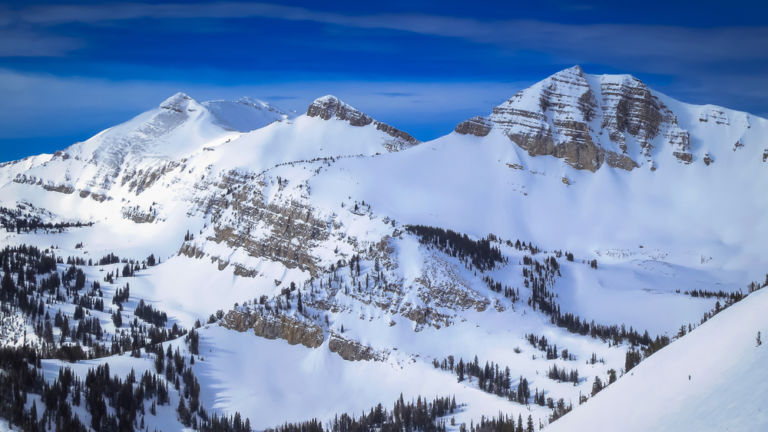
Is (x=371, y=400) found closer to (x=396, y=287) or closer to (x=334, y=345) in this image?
(x=334, y=345)

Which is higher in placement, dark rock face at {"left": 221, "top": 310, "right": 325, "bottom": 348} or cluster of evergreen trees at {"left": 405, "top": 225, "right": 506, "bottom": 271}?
cluster of evergreen trees at {"left": 405, "top": 225, "right": 506, "bottom": 271}

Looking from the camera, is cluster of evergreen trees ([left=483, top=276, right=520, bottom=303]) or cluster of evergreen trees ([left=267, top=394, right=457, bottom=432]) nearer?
cluster of evergreen trees ([left=267, top=394, right=457, bottom=432])

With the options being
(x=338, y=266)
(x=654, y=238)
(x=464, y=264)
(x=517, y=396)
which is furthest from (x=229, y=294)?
(x=654, y=238)

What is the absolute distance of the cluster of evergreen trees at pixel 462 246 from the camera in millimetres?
128500

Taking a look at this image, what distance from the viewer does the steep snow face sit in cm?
2409

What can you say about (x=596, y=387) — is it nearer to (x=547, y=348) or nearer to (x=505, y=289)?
(x=547, y=348)

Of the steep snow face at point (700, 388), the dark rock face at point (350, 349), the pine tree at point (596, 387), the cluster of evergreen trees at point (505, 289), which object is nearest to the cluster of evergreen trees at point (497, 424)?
the pine tree at point (596, 387)

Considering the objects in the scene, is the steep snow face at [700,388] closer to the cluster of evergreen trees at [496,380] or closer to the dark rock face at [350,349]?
the cluster of evergreen trees at [496,380]

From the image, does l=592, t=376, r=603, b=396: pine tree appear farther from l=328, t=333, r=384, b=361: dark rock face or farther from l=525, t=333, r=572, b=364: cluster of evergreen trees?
l=328, t=333, r=384, b=361: dark rock face

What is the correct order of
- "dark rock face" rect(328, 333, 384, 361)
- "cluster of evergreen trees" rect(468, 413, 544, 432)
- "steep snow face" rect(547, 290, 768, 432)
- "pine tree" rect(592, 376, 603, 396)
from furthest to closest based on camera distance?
"dark rock face" rect(328, 333, 384, 361) → "cluster of evergreen trees" rect(468, 413, 544, 432) → "pine tree" rect(592, 376, 603, 396) → "steep snow face" rect(547, 290, 768, 432)

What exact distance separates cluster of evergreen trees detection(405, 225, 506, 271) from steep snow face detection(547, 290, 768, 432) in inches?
3512

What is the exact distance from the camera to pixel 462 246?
135 m

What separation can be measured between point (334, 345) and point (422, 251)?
2586 cm

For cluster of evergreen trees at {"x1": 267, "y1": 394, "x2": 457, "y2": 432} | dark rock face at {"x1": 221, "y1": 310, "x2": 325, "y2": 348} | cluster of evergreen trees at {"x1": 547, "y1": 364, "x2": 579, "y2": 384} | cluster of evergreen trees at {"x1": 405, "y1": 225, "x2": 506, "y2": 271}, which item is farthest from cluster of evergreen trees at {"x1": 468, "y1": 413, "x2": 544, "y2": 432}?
cluster of evergreen trees at {"x1": 405, "y1": 225, "x2": 506, "y2": 271}
